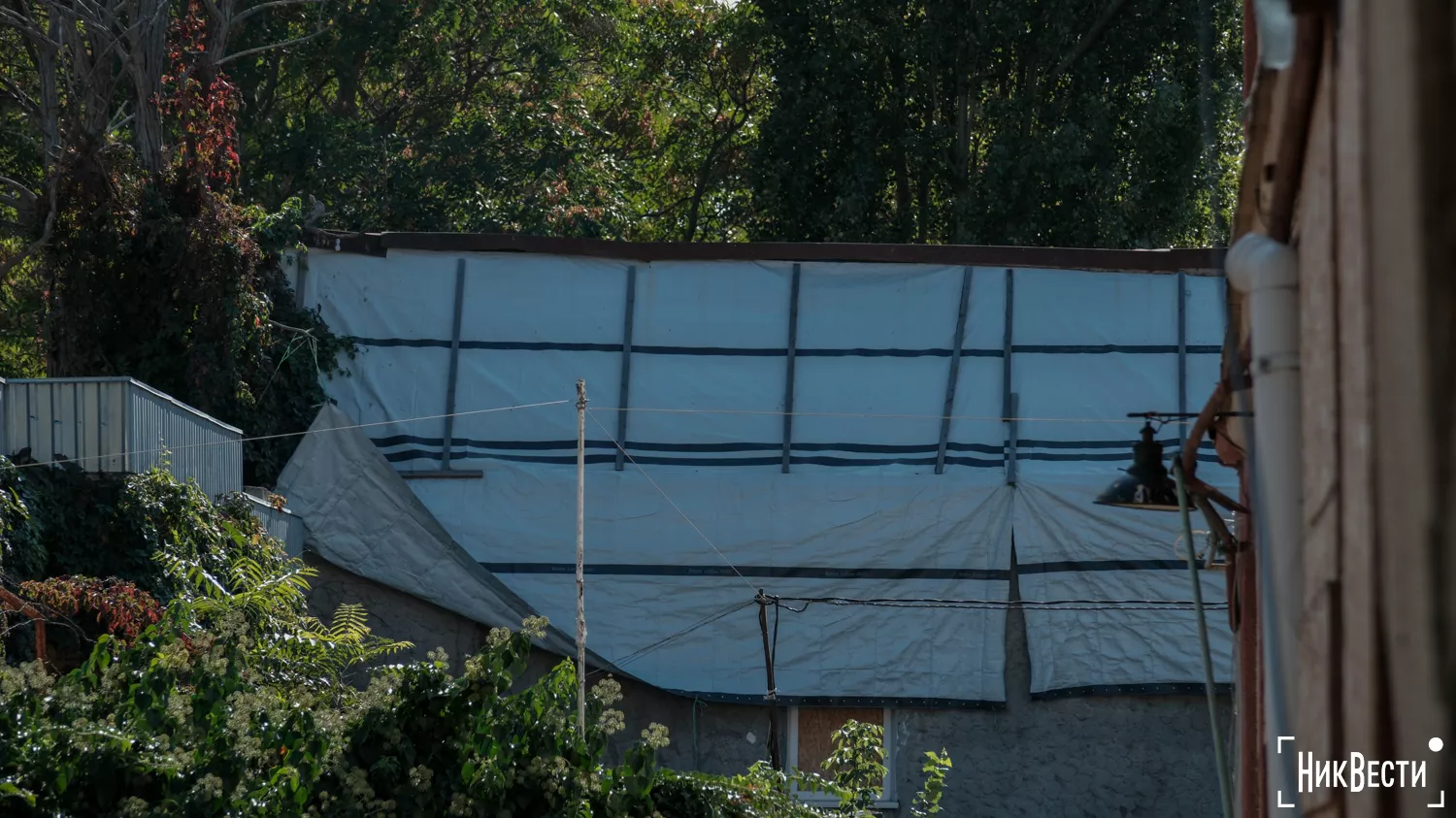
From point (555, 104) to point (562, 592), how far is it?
13779mm

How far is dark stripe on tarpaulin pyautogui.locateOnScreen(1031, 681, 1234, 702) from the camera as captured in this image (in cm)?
1579

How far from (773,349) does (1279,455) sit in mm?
13904

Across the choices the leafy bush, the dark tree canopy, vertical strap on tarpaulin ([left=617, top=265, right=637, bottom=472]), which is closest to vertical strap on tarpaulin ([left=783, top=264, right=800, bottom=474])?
vertical strap on tarpaulin ([left=617, top=265, right=637, bottom=472])

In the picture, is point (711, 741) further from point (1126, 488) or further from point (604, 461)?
point (1126, 488)

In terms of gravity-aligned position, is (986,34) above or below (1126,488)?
above

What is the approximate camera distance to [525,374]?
17.3 meters

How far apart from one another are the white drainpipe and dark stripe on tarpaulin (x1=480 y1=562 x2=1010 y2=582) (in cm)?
1255

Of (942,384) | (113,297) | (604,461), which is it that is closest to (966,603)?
(942,384)

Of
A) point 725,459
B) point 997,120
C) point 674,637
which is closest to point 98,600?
point 674,637

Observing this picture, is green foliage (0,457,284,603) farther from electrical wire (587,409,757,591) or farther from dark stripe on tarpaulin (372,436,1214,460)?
electrical wire (587,409,757,591)

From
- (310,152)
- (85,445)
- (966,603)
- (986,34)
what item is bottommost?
(966,603)

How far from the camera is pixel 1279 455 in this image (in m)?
3.51

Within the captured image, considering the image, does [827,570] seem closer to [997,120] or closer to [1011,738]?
[1011,738]

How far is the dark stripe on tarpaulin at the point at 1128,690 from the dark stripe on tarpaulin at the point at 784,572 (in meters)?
1.22
